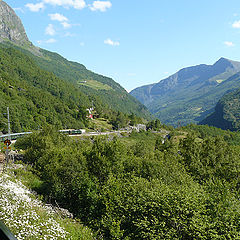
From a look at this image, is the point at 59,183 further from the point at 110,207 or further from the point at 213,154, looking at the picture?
the point at 213,154

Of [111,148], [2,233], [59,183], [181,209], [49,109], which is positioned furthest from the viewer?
[49,109]

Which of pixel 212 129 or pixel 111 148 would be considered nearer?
pixel 111 148

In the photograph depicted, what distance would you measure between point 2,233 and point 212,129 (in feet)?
683

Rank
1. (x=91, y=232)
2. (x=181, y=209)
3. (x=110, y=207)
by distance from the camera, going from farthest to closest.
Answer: (x=110, y=207) < (x=91, y=232) < (x=181, y=209)

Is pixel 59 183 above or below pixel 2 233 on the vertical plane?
below

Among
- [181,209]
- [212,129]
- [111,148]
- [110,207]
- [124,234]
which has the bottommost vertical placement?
[212,129]

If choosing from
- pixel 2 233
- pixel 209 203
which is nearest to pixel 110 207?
pixel 209 203

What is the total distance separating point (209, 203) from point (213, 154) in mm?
30709

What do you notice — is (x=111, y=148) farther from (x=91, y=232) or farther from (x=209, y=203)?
(x=209, y=203)

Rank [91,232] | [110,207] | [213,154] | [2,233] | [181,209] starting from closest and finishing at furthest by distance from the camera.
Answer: [2,233] < [181,209] < [91,232] < [110,207] < [213,154]

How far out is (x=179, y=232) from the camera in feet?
63.2

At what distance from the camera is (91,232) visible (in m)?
21.3

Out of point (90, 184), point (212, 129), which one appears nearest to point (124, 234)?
point (90, 184)

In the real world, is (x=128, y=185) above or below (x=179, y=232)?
above
